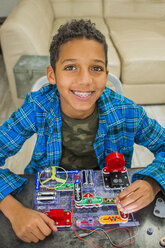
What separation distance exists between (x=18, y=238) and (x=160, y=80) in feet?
7.04

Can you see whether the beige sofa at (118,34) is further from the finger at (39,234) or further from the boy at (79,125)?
the finger at (39,234)

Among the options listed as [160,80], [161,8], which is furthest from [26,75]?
[161,8]

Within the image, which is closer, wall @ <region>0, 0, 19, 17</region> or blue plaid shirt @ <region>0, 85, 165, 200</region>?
blue plaid shirt @ <region>0, 85, 165, 200</region>

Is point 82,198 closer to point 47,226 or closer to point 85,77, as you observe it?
point 47,226

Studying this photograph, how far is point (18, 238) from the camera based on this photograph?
0.59m

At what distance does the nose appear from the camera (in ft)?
2.48

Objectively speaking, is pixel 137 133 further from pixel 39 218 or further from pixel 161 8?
pixel 161 8

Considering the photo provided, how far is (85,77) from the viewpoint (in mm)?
754

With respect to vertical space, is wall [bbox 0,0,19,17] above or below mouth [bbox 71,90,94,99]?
above

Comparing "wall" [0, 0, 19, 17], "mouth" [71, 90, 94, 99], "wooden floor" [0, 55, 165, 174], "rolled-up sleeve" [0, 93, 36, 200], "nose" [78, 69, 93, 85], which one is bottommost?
"wooden floor" [0, 55, 165, 174]

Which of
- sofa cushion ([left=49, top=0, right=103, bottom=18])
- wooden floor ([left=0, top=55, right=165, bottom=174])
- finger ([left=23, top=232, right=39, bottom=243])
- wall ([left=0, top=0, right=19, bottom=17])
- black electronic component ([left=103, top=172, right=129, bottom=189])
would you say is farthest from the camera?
wall ([left=0, top=0, right=19, bottom=17])

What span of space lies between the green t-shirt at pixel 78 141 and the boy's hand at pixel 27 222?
364mm

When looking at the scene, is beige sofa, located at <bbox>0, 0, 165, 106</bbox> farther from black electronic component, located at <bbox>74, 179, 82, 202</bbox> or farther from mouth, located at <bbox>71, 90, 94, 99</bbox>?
black electronic component, located at <bbox>74, 179, 82, 202</bbox>

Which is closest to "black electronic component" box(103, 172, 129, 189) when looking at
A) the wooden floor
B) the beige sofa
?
the wooden floor
